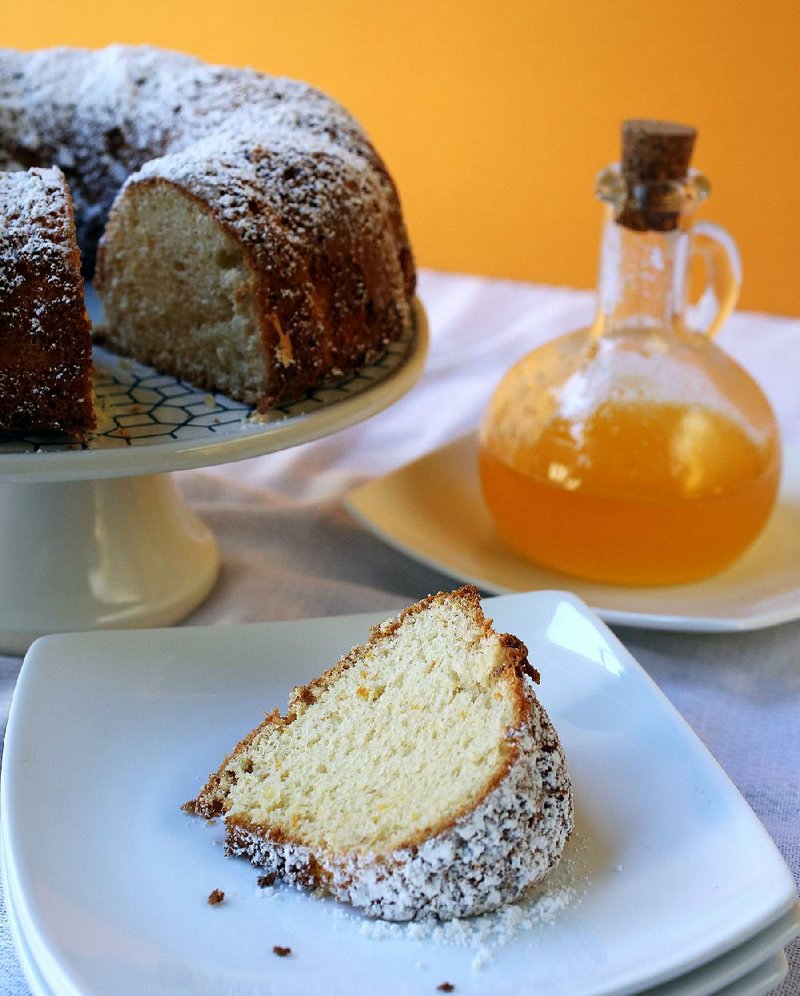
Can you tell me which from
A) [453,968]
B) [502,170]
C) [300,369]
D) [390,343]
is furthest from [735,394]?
[502,170]

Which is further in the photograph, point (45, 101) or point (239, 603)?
point (45, 101)

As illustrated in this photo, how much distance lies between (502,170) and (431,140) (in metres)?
0.21

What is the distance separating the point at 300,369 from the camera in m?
1.28

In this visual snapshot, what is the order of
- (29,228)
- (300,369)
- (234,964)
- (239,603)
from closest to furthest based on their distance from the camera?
(234,964) → (29,228) → (300,369) → (239,603)

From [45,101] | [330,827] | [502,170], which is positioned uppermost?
[45,101]

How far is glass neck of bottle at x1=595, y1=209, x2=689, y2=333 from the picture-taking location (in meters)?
1.34

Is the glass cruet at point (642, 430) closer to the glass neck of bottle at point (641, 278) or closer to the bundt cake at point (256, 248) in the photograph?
the glass neck of bottle at point (641, 278)

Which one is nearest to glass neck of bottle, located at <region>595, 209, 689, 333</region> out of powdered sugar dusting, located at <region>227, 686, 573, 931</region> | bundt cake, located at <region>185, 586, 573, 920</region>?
bundt cake, located at <region>185, 586, 573, 920</region>

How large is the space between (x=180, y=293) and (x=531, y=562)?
1.70ft

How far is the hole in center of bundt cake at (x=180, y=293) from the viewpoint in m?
1.27

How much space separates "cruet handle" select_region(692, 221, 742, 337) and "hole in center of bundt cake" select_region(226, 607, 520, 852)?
0.63 m

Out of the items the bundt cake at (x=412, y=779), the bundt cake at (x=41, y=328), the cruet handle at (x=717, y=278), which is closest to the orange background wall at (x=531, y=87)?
the cruet handle at (x=717, y=278)

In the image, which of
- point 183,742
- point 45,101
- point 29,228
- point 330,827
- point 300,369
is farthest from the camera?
point 45,101

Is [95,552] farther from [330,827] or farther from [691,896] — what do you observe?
[691,896]
